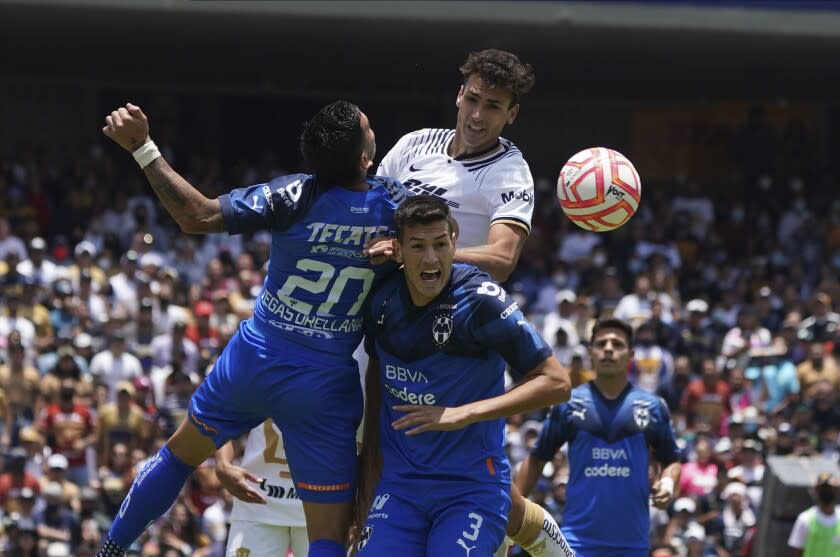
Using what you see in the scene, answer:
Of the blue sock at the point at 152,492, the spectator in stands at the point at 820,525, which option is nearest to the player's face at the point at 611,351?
the blue sock at the point at 152,492

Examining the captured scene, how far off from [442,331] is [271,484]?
2.16 meters

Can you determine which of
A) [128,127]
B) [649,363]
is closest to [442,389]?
[128,127]

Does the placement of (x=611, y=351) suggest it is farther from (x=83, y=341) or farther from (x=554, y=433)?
(x=83, y=341)

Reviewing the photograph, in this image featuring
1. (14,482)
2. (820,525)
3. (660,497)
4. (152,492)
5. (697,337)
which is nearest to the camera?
(152,492)

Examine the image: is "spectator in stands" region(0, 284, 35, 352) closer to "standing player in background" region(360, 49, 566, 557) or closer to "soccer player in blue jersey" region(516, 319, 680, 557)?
"soccer player in blue jersey" region(516, 319, 680, 557)

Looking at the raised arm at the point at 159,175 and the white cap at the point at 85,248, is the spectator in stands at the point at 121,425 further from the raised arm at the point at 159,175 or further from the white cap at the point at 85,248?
the raised arm at the point at 159,175

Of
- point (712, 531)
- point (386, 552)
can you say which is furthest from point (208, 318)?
point (386, 552)

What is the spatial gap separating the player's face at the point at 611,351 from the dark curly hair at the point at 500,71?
2.50 meters

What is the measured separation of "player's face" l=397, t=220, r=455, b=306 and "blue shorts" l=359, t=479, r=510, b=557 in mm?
802

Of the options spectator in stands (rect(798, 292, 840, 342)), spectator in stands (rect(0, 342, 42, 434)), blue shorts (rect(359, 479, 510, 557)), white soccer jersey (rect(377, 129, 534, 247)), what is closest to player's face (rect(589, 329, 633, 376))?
white soccer jersey (rect(377, 129, 534, 247))

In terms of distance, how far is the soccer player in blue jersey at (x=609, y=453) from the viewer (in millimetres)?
9070

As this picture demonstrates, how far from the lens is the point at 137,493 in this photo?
270 inches

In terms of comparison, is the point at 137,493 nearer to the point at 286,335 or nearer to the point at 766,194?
the point at 286,335

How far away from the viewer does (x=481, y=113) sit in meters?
7.12
